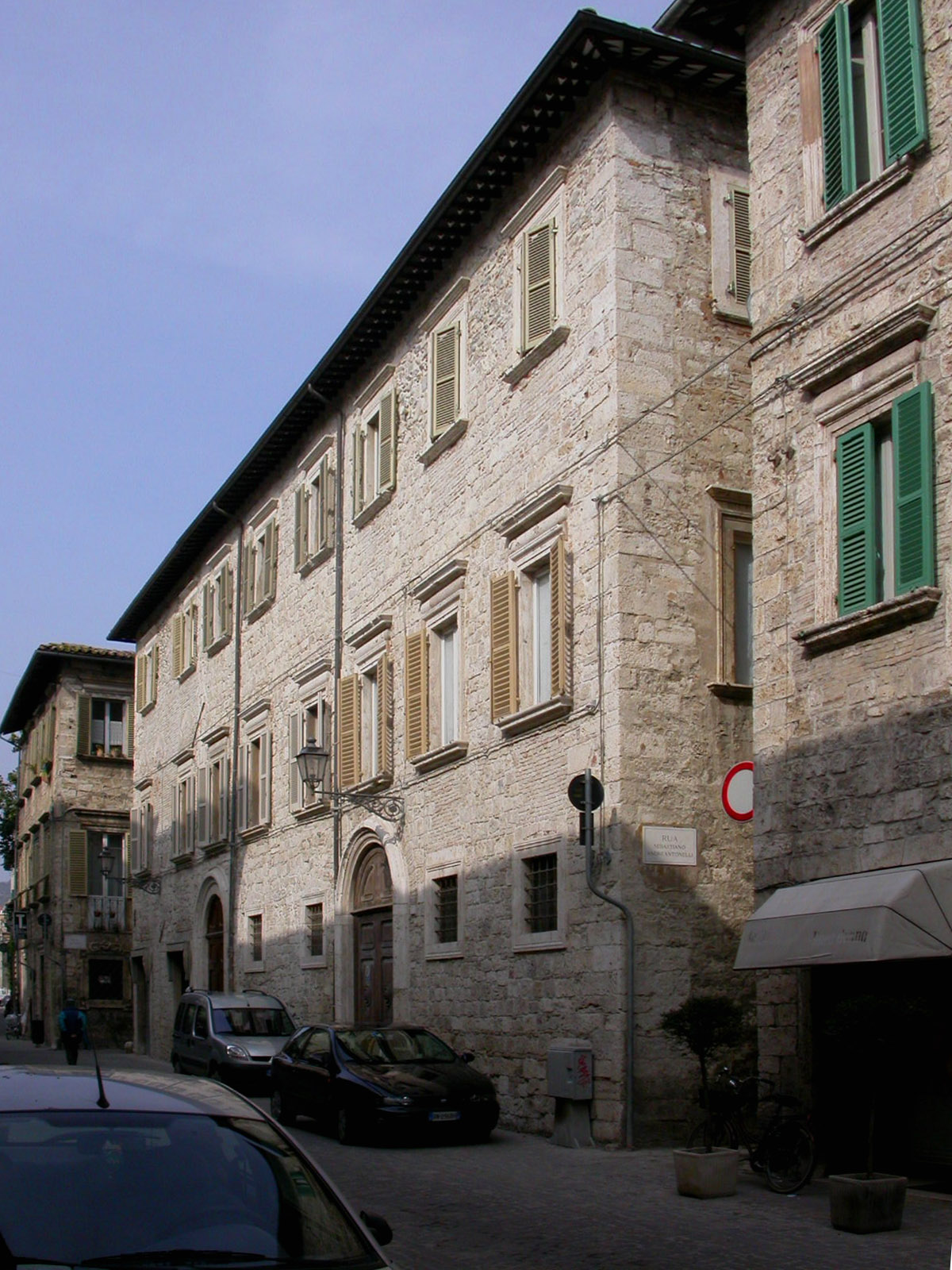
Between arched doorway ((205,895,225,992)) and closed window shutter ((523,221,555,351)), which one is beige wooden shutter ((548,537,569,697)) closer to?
closed window shutter ((523,221,555,351))

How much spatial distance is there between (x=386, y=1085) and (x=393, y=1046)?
96 cm

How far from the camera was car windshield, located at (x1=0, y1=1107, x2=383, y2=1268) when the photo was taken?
171 inches

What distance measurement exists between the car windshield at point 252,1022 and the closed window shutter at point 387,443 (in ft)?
25.9

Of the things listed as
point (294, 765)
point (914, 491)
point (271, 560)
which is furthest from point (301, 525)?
point (914, 491)

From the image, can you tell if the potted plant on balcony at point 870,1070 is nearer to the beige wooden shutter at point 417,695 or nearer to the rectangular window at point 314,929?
the beige wooden shutter at point 417,695

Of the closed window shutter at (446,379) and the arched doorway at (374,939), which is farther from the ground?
the closed window shutter at (446,379)

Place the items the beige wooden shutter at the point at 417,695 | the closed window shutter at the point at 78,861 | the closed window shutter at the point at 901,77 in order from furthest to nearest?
the closed window shutter at the point at 78,861 → the beige wooden shutter at the point at 417,695 → the closed window shutter at the point at 901,77

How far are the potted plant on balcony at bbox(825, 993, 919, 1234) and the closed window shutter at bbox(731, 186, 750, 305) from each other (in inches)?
376

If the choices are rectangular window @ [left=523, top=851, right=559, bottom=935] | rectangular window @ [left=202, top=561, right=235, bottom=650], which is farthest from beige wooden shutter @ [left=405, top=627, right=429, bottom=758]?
rectangular window @ [left=202, top=561, right=235, bottom=650]

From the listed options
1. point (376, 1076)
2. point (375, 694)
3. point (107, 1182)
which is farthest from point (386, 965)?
point (107, 1182)

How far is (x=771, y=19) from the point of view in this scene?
13758mm

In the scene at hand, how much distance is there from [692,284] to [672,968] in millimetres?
7204

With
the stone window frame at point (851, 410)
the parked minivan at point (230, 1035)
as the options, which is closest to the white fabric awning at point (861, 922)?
the stone window frame at point (851, 410)

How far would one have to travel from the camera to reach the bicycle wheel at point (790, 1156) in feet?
37.4
